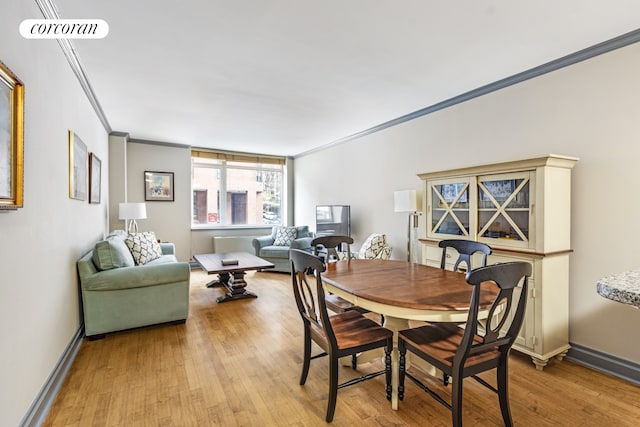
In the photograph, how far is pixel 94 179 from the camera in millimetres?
3656

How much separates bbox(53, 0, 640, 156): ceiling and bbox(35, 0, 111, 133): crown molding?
49 mm

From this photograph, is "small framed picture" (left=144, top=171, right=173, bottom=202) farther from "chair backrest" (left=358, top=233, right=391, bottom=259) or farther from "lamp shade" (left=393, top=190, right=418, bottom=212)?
"lamp shade" (left=393, top=190, right=418, bottom=212)

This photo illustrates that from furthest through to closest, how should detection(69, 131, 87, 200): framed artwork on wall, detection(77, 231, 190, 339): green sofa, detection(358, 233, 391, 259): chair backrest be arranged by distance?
1. detection(358, 233, 391, 259): chair backrest
2. detection(77, 231, 190, 339): green sofa
3. detection(69, 131, 87, 200): framed artwork on wall

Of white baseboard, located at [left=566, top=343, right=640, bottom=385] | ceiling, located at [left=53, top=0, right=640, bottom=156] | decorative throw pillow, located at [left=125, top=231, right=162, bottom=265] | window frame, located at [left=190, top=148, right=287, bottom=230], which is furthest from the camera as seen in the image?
window frame, located at [left=190, top=148, right=287, bottom=230]

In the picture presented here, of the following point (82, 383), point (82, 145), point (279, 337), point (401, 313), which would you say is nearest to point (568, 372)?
point (401, 313)

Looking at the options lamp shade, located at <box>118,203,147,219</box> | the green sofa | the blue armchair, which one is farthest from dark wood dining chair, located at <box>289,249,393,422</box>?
lamp shade, located at <box>118,203,147,219</box>

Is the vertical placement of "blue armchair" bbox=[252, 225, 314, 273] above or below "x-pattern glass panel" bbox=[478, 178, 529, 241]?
below

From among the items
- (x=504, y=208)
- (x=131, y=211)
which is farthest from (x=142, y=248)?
(x=504, y=208)

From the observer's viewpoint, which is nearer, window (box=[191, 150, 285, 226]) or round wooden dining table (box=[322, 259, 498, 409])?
round wooden dining table (box=[322, 259, 498, 409])

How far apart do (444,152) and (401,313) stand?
2.60 metres

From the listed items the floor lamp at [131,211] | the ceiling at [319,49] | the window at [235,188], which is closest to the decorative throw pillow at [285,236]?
the window at [235,188]

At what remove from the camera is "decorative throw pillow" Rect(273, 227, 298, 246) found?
5.86m

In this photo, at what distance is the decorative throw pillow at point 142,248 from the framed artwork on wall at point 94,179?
644mm

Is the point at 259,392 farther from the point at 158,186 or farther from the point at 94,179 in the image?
the point at 158,186
